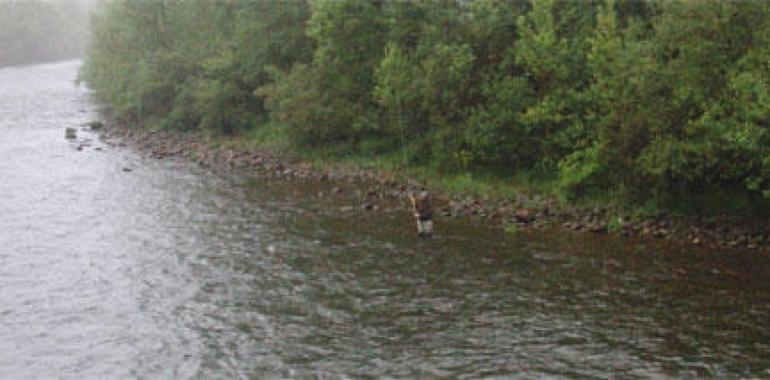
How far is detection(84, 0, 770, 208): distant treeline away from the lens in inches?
1088

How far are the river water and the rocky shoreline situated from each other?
1.19 m

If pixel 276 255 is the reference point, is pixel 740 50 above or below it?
above

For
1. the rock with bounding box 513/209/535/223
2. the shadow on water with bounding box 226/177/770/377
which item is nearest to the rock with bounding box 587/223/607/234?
the shadow on water with bounding box 226/177/770/377

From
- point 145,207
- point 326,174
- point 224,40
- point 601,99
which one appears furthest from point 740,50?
point 224,40

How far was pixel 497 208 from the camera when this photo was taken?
1282 inches

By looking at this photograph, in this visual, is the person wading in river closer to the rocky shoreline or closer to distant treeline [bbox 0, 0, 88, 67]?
the rocky shoreline

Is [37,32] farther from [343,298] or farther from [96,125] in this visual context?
[343,298]

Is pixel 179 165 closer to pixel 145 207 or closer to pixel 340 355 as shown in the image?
pixel 145 207

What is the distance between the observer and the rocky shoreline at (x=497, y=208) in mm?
28000

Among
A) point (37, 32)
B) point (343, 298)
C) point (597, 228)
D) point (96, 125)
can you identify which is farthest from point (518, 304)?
point (37, 32)

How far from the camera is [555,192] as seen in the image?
108 feet

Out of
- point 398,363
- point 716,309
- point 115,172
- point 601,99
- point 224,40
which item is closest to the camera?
point 398,363

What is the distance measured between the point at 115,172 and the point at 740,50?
30145 mm

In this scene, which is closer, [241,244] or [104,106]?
[241,244]
